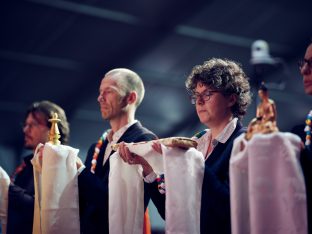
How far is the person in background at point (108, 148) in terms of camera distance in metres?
3.02

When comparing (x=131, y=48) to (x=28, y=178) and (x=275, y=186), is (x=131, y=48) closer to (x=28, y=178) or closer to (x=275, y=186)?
(x=28, y=178)

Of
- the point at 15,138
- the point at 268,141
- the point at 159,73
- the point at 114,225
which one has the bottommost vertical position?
the point at 114,225

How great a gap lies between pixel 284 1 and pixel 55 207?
398cm

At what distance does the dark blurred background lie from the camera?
5922 mm

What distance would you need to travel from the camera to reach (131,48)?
21.2ft

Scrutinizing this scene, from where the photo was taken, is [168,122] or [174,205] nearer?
[174,205]

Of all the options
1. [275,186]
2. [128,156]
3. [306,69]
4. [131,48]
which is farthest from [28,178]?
[131,48]

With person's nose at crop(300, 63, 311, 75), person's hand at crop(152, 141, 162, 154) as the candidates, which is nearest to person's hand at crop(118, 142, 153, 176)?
person's hand at crop(152, 141, 162, 154)

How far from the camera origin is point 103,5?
5.84 m

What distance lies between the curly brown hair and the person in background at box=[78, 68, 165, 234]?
46 cm

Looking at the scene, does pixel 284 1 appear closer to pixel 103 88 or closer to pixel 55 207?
pixel 103 88

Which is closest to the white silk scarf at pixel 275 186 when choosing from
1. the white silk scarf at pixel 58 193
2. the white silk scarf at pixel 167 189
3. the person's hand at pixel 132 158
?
the white silk scarf at pixel 167 189

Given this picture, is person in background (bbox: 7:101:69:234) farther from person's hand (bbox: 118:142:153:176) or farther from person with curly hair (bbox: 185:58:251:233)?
person with curly hair (bbox: 185:58:251:233)

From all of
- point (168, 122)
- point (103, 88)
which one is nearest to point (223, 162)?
point (103, 88)
